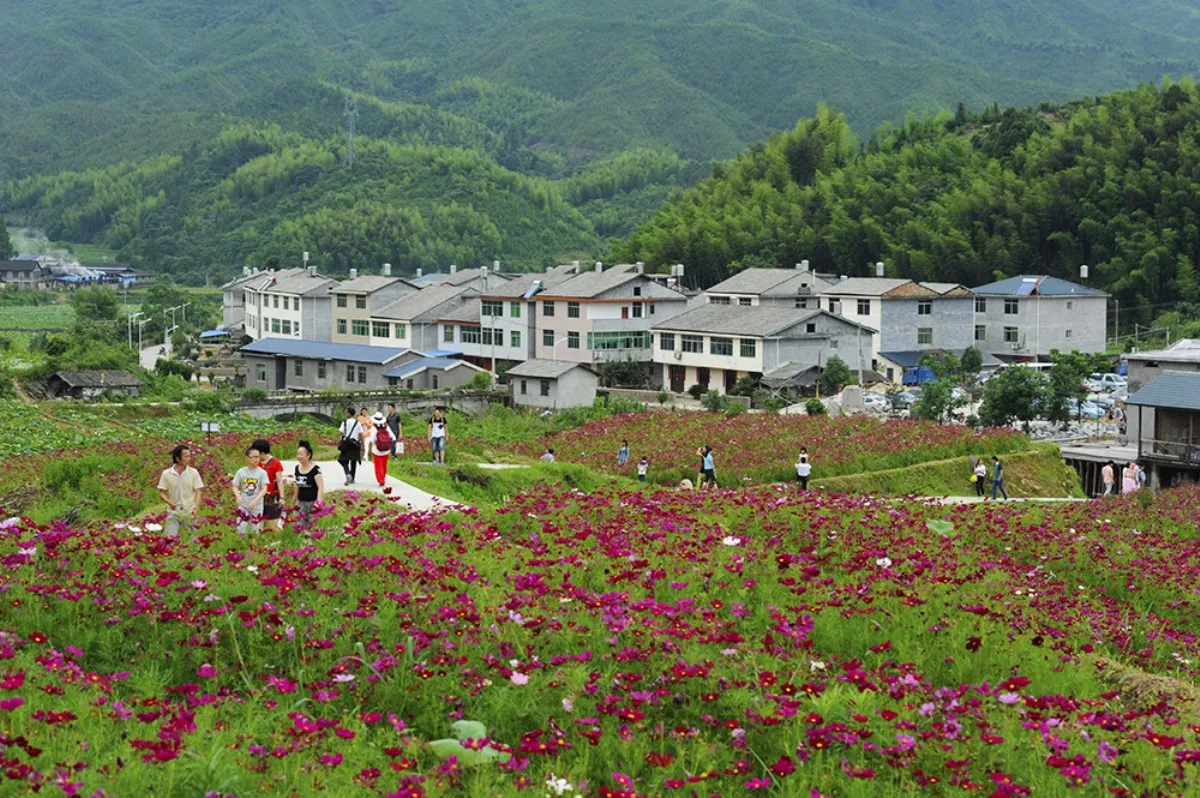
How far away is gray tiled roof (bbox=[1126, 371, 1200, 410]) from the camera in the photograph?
34281mm

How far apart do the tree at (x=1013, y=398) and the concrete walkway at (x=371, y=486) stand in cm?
2601

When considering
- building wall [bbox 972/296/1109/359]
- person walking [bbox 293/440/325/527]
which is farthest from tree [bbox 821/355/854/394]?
person walking [bbox 293/440/325/527]

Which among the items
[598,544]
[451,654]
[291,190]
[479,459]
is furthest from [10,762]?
[291,190]

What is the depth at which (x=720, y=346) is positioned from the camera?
189 ft

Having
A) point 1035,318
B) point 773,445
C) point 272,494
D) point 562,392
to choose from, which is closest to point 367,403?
point 562,392

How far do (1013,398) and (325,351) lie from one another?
29896 mm

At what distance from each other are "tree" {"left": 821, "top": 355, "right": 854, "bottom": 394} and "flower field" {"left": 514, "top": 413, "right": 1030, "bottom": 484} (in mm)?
19772

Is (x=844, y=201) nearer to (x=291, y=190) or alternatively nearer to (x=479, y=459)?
(x=479, y=459)

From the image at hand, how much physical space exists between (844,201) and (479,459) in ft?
203

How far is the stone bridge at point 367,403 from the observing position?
5028 cm

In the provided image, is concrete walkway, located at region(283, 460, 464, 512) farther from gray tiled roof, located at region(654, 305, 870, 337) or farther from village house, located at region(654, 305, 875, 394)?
gray tiled roof, located at region(654, 305, 870, 337)

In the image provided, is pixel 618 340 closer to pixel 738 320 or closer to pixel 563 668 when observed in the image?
pixel 738 320

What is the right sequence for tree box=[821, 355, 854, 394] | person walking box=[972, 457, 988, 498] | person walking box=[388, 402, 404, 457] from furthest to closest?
tree box=[821, 355, 854, 394] < person walking box=[972, 457, 988, 498] < person walking box=[388, 402, 404, 457]

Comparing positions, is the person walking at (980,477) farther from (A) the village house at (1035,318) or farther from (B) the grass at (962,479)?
(A) the village house at (1035,318)
